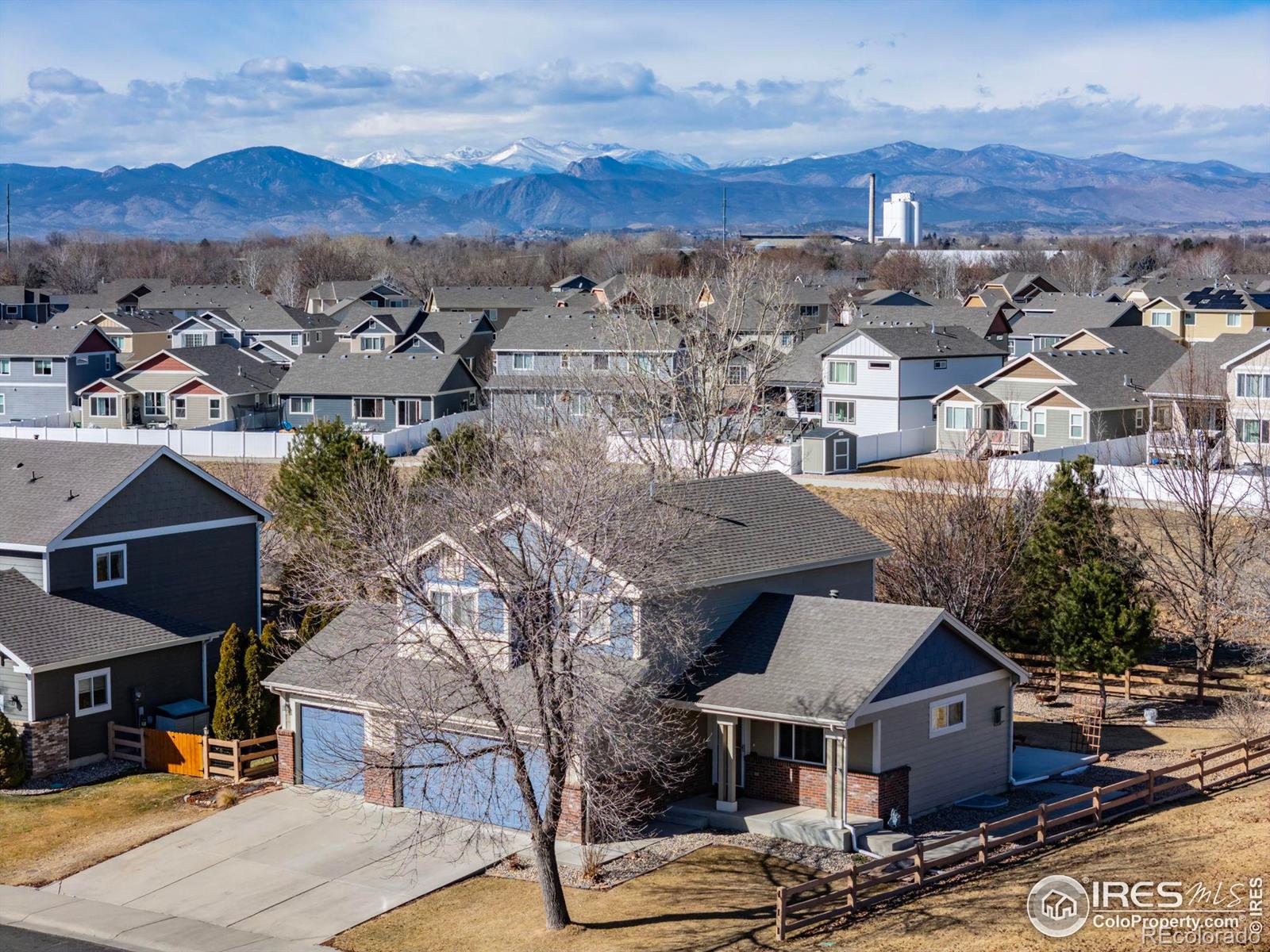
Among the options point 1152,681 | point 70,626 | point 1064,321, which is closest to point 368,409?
point 1064,321

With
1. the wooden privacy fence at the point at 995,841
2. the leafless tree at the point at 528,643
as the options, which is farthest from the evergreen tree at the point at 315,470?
the wooden privacy fence at the point at 995,841

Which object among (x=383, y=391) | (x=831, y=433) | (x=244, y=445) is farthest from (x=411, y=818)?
(x=383, y=391)

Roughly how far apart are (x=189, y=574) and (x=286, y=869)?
1327 centimetres

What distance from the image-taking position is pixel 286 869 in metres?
27.2

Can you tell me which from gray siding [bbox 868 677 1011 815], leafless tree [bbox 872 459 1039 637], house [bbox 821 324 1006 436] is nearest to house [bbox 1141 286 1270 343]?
house [bbox 821 324 1006 436]

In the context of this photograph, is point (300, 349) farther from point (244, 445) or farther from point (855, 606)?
point (855, 606)

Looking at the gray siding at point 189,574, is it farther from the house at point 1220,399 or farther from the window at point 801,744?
the house at point 1220,399

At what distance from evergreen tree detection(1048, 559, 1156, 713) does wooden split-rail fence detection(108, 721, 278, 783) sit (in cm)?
1868

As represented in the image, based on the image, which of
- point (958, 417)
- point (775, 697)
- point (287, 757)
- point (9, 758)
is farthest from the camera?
point (958, 417)

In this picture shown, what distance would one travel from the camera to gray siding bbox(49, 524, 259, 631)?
119 feet

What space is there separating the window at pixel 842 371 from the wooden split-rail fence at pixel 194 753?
44.8 meters

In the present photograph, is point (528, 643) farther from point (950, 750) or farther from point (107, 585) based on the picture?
point (107, 585)

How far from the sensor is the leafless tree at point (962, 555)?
39094mm

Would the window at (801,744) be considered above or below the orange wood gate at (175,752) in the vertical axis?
above
